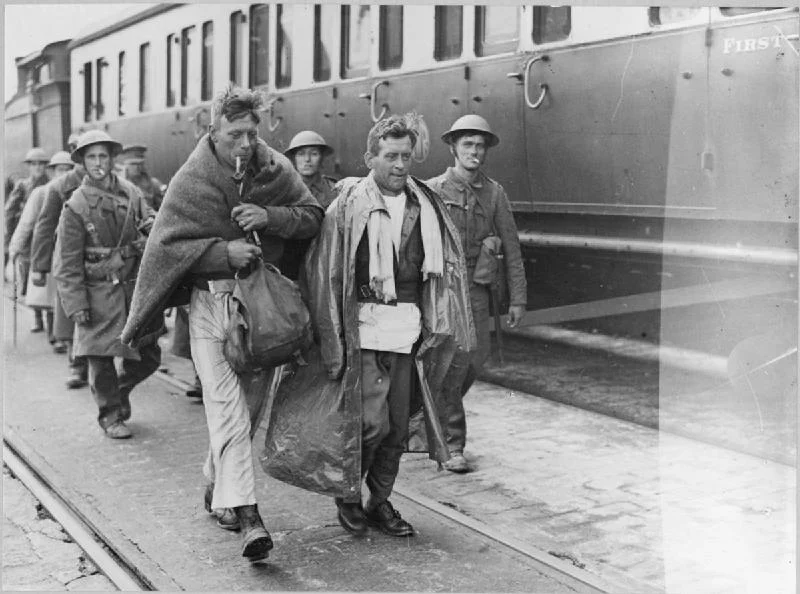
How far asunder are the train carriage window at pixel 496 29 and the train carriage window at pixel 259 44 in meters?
3.48

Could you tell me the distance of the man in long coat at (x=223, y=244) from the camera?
4.34 metres

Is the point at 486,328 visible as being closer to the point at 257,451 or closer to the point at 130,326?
the point at 257,451

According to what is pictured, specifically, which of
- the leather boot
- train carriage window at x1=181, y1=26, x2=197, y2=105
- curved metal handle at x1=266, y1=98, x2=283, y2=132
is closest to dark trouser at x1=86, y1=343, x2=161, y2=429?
the leather boot

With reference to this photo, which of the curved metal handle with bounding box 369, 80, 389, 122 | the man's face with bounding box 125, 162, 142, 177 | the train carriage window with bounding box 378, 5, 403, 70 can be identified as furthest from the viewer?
A: the man's face with bounding box 125, 162, 142, 177

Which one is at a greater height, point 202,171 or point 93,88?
point 93,88

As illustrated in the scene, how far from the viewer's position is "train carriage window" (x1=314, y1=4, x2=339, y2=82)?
982 cm

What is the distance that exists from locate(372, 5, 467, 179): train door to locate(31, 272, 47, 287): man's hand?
10.1ft

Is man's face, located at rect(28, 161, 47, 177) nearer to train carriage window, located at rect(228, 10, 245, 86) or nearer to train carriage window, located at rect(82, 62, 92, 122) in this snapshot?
train carriage window, located at rect(228, 10, 245, 86)

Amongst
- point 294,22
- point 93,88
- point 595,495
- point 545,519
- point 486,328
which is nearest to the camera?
point 545,519

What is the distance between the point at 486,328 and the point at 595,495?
1.13m

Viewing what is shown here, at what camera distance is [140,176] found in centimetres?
1002

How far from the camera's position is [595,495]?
5430mm

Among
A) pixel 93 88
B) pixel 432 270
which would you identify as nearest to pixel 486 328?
pixel 432 270

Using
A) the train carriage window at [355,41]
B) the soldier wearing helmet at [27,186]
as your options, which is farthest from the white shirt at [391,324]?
the soldier wearing helmet at [27,186]
